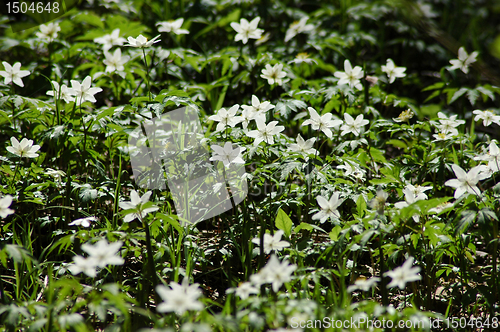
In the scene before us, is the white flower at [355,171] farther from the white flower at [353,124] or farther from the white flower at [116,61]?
the white flower at [116,61]

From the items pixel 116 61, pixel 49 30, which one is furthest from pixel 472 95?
pixel 49 30

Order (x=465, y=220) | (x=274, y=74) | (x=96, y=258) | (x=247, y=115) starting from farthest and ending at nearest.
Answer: (x=274, y=74), (x=247, y=115), (x=465, y=220), (x=96, y=258)

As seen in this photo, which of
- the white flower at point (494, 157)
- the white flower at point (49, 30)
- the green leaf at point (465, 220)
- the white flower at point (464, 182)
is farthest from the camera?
the white flower at point (49, 30)

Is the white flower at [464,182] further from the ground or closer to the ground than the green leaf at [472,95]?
closer to the ground

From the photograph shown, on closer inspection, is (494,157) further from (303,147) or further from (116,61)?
(116,61)

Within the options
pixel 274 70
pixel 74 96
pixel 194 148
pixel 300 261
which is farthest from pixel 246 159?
pixel 74 96

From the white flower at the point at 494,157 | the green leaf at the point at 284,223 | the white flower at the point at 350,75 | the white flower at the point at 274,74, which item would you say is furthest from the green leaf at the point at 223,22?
the white flower at the point at 494,157

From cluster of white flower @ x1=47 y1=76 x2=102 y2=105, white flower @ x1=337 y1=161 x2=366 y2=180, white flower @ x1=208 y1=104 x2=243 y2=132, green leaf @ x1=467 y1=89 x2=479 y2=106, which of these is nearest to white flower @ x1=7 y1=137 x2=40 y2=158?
cluster of white flower @ x1=47 y1=76 x2=102 y2=105

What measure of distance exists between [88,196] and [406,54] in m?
3.44

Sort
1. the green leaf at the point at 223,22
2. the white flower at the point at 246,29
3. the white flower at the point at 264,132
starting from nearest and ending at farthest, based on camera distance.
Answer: the white flower at the point at 264,132
the white flower at the point at 246,29
the green leaf at the point at 223,22

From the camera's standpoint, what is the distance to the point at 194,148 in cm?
189

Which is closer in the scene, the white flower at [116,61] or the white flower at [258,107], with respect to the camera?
the white flower at [258,107]

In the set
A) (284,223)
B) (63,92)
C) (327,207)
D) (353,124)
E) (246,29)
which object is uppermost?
(246,29)

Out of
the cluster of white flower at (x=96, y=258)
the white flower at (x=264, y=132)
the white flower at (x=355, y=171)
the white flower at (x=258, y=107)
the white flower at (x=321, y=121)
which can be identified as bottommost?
the cluster of white flower at (x=96, y=258)
